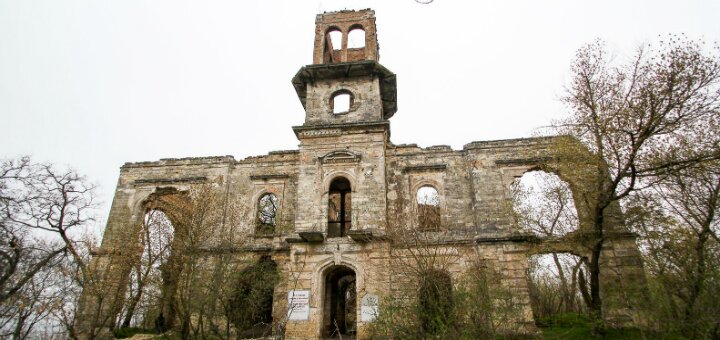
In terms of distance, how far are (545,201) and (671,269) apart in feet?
17.0

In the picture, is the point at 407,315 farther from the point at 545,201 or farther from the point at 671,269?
the point at 545,201

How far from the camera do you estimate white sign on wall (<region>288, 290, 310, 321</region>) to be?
14.9 metres

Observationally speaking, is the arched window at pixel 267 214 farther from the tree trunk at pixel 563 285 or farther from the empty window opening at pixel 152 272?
the tree trunk at pixel 563 285

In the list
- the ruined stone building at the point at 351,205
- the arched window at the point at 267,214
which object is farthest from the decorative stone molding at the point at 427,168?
the arched window at the point at 267,214

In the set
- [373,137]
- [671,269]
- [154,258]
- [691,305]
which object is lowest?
[691,305]

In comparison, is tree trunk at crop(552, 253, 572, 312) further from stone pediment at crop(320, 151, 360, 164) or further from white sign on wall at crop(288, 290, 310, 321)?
white sign on wall at crop(288, 290, 310, 321)

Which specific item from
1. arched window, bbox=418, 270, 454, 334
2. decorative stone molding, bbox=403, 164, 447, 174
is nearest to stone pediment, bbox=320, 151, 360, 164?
decorative stone molding, bbox=403, 164, 447, 174

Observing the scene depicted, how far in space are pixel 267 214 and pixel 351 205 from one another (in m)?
6.27

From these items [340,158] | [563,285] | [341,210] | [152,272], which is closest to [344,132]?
[340,158]

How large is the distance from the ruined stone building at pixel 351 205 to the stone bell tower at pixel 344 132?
0.05 metres

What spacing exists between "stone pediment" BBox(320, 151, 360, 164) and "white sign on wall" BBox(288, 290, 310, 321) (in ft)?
16.8

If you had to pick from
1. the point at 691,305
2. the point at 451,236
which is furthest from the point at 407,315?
the point at 451,236

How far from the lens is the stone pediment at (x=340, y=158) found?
17.2m

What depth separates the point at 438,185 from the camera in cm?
1798
